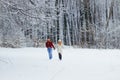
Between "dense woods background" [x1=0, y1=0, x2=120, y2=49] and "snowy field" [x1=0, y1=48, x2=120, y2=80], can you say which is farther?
"dense woods background" [x1=0, y1=0, x2=120, y2=49]

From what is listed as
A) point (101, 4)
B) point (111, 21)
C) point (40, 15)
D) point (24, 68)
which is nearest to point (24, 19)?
point (40, 15)

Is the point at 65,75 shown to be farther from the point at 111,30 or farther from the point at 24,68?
the point at 111,30

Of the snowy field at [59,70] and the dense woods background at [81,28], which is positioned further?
the dense woods background at [81,28]

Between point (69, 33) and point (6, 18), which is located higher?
point (6, 18)

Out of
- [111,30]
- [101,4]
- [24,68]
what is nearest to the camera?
[24,68]

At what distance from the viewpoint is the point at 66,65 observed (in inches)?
895

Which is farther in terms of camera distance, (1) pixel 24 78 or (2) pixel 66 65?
(2) pixel 66 65

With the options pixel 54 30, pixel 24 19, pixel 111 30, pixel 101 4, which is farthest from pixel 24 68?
pixel 101 4

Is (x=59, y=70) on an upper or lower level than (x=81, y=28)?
upper

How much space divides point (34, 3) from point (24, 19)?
934 mm

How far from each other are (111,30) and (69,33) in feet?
25.0

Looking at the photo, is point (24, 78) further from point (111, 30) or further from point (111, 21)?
point (111, 21)

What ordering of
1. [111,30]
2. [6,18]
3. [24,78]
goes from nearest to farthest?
1. [24,78]
2. [6,18]
3. [111,30]

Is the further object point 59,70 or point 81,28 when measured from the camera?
point 81,28
